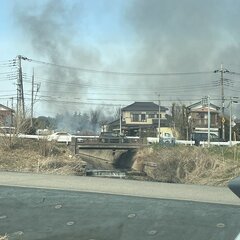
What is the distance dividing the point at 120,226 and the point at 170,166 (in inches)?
858

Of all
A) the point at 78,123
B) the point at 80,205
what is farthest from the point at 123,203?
the point at 78,123

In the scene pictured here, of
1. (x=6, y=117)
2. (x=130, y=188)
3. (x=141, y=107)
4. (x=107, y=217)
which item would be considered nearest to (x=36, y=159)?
(x=6, y=117)

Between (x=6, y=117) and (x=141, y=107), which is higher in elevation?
(x=141, y=107)

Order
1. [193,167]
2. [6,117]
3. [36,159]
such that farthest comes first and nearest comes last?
[6,117] → [193,167] → [36,159]

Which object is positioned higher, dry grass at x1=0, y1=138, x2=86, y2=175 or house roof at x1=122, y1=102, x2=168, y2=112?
house roof at x1=122, y1=102, x2=168, y2=112

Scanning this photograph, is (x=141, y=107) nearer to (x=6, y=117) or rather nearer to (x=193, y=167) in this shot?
(x=6, y=117)

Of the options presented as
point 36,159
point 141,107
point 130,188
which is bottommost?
point 130,188

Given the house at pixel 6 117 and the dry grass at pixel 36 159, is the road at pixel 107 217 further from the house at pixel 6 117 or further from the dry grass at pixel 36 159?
the house at pixel 6 117

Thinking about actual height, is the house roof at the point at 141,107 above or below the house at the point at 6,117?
above

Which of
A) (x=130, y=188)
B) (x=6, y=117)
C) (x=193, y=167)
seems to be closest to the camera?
(x=130, y=188)

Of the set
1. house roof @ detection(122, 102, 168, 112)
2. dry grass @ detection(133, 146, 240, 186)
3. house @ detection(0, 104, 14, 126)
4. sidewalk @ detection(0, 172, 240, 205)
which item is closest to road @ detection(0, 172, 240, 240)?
sidewalk @ detection(0, 172, 240, 205)

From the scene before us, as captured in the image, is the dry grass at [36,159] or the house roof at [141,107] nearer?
the dry grass at [36,159]

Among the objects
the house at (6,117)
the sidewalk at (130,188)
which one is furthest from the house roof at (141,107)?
the sidewalk at (130,188)

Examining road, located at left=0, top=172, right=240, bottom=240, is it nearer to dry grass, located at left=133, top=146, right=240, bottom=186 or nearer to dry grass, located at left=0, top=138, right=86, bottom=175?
dry grass, located at left=0, top=138, right=86, bottom=175
